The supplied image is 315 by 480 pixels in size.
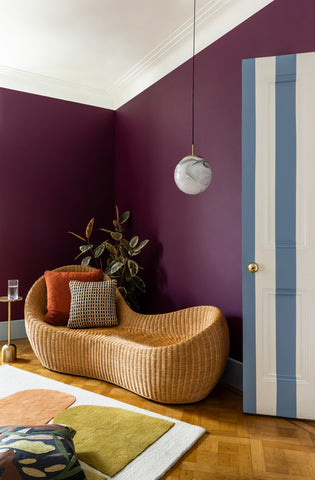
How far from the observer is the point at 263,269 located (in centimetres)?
231

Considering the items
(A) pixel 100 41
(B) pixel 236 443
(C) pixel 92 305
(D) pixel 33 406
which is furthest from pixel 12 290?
(A) pixel 100 41

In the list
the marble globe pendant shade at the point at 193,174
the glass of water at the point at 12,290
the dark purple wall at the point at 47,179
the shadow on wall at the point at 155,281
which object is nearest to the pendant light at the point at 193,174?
the marble globe pendant shade at the point at 193,174

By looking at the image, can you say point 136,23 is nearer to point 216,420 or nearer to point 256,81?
point 256,81

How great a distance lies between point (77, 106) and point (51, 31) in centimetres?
120

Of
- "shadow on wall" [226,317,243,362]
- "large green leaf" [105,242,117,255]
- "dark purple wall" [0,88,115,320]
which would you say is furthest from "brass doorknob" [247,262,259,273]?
"dark purple wall" [0,88,115,320]

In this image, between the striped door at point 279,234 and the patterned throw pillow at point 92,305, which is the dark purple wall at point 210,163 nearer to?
the striped door at point 279,234

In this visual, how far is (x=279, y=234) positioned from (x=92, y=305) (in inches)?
65.1

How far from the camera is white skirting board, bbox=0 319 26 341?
3.99 metres

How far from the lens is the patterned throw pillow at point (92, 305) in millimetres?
3139

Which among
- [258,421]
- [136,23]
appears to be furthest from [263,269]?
[136,23]

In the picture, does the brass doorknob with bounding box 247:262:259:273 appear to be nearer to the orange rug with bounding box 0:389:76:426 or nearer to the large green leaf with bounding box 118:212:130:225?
the orange rug with bounding box 0:389:76:426

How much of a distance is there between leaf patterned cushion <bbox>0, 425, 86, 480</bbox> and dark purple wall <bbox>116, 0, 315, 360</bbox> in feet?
5.13

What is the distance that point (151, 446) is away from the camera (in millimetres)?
1924

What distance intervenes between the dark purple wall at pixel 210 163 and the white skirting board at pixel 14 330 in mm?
1385
